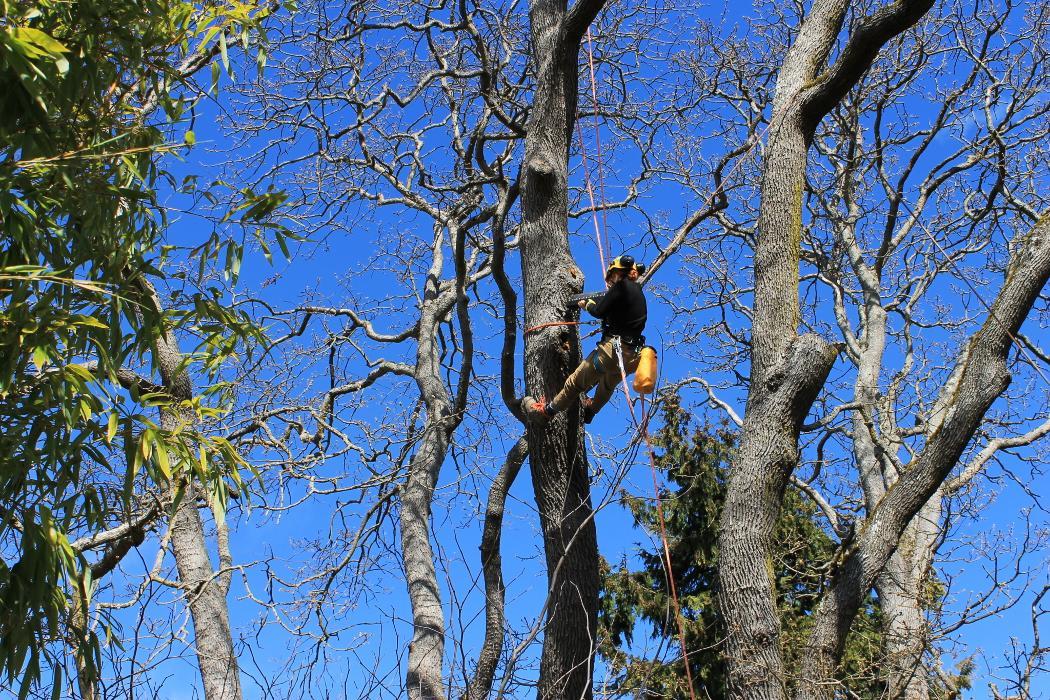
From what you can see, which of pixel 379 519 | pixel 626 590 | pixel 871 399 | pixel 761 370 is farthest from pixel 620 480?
pixel 626 590

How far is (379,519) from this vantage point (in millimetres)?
8148

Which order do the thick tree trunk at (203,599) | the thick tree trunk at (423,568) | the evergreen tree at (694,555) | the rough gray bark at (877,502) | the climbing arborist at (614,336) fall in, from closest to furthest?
the climbing arborist at (614,336) → the thick tree trunk at (203,599) → the thick tree trunk at (423,568) → the rough gray bark at (877,502) → the evergreen tree at (694,555)

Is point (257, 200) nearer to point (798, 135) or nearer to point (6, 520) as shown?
point (6, 520)

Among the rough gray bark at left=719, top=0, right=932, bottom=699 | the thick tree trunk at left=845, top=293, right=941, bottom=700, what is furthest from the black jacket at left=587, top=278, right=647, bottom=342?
the thick tree trunk at left=845, top=293, right=941, bottom=700

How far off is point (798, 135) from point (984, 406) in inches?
71.1

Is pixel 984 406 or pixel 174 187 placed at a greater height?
pixel 174 187

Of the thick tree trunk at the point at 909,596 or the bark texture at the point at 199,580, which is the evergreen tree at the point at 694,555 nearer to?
the thick tree trunk at the point at 909,596

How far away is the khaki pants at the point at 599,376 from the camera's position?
4.78 meters

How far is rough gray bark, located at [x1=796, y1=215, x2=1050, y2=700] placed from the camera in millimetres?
5137

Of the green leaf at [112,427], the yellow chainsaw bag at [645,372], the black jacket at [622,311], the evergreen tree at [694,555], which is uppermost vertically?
the evergreen tree at [694,555]

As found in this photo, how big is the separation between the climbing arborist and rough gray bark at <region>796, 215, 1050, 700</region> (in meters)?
1.54

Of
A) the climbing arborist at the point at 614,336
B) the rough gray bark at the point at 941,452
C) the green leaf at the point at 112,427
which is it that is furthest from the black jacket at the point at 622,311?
the green leaf at the point at 112,427

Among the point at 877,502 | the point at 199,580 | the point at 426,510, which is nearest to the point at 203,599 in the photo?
the point at 199,580

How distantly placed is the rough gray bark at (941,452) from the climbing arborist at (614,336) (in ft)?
5.04
